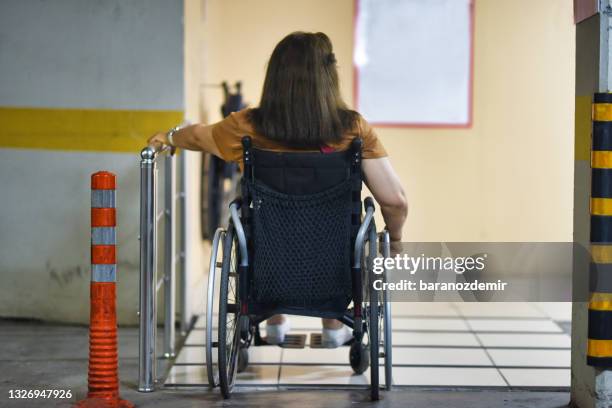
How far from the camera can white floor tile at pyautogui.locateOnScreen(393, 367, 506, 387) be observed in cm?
311

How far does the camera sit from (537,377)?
10.5 ft

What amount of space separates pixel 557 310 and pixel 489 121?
1227 mm

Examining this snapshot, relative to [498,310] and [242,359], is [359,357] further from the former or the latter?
[498,310]

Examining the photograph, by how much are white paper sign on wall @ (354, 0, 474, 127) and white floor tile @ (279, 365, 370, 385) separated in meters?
2.34

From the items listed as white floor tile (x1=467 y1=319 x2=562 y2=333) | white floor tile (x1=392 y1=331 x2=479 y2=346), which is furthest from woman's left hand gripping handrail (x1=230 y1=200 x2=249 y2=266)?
white floor tile (x1=467 y1=319 x2=562 y2=333)

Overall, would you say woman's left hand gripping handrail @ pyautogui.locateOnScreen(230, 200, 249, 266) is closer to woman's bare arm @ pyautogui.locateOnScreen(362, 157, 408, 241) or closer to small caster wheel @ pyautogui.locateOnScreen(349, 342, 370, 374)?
woman's bare arm @ pyautogui.locateOnScreen(362, 157, 408, 241)

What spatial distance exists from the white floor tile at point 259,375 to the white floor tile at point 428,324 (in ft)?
2.87

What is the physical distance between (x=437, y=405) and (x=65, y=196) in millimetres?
1868

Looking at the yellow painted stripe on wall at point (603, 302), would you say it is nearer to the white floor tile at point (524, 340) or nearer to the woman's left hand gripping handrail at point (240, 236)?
the woman's left hand gripping handrail at point (240, 236)

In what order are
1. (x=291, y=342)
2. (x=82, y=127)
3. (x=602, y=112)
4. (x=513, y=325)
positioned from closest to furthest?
(x=602, y=112) → (x=291, y=342) → (x=82, y=127) → (x=513, y=325)

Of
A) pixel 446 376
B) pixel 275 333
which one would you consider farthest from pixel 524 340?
pixel 275 333

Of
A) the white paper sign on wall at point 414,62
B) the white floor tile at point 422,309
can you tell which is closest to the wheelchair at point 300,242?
the white floor tile at point 422,309

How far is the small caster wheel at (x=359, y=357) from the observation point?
10.4 feet

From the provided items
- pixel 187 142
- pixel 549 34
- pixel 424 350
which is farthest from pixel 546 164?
pixel 187 142
